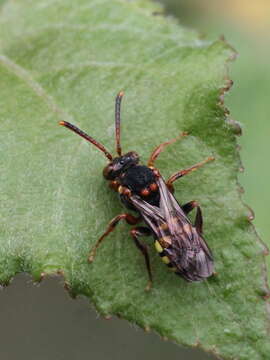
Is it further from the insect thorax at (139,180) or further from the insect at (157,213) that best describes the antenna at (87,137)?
the insect thorax at (139,180)

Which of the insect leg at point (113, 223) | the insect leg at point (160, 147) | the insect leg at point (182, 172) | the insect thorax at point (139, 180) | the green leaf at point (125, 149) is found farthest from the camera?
the insect thorax at point (139, 180)

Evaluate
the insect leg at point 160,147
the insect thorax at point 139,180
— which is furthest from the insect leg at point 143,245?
the insect leg at point 160,147

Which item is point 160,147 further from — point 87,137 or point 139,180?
point 87,137

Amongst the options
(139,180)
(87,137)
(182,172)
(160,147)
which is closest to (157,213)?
(139,180)

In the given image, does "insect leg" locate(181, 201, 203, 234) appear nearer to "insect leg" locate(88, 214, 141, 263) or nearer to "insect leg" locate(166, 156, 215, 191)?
"insect leg" locate(166, 156, 215, 191)

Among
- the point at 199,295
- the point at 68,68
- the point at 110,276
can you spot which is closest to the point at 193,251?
the point at 199,295
